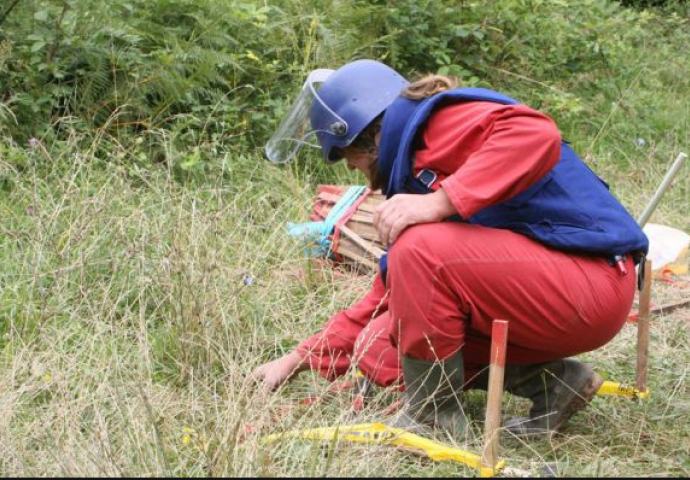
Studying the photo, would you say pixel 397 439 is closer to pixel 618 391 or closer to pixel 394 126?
pixel 394 126

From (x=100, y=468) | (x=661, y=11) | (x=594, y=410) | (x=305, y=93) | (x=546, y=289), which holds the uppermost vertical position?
(x=305, y=93)

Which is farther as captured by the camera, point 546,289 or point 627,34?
point 627,34

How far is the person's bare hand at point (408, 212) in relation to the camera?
9.77ft

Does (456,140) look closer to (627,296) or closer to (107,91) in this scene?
(627,296)

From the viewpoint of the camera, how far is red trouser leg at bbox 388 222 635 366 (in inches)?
118

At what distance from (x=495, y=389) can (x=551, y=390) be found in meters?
0.68

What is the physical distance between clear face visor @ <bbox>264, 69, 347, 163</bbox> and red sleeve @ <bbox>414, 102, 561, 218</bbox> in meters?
0.52

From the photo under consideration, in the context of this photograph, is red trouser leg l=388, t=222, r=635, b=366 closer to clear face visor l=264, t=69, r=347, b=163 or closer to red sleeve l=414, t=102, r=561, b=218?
red sleeve l=414, t=102, r=561, b=218

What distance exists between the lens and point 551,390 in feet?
11.2

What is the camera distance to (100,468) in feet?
8.35

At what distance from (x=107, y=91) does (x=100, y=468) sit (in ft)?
11.9

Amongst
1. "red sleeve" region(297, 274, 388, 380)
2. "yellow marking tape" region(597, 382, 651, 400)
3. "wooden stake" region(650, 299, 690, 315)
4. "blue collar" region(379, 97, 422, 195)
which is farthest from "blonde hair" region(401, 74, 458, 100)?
"wooden stake" region(650, 299, 690, 315)

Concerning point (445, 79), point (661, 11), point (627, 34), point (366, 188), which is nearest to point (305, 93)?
point (445, 79)

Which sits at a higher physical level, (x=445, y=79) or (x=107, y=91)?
(x=445, y=79)
